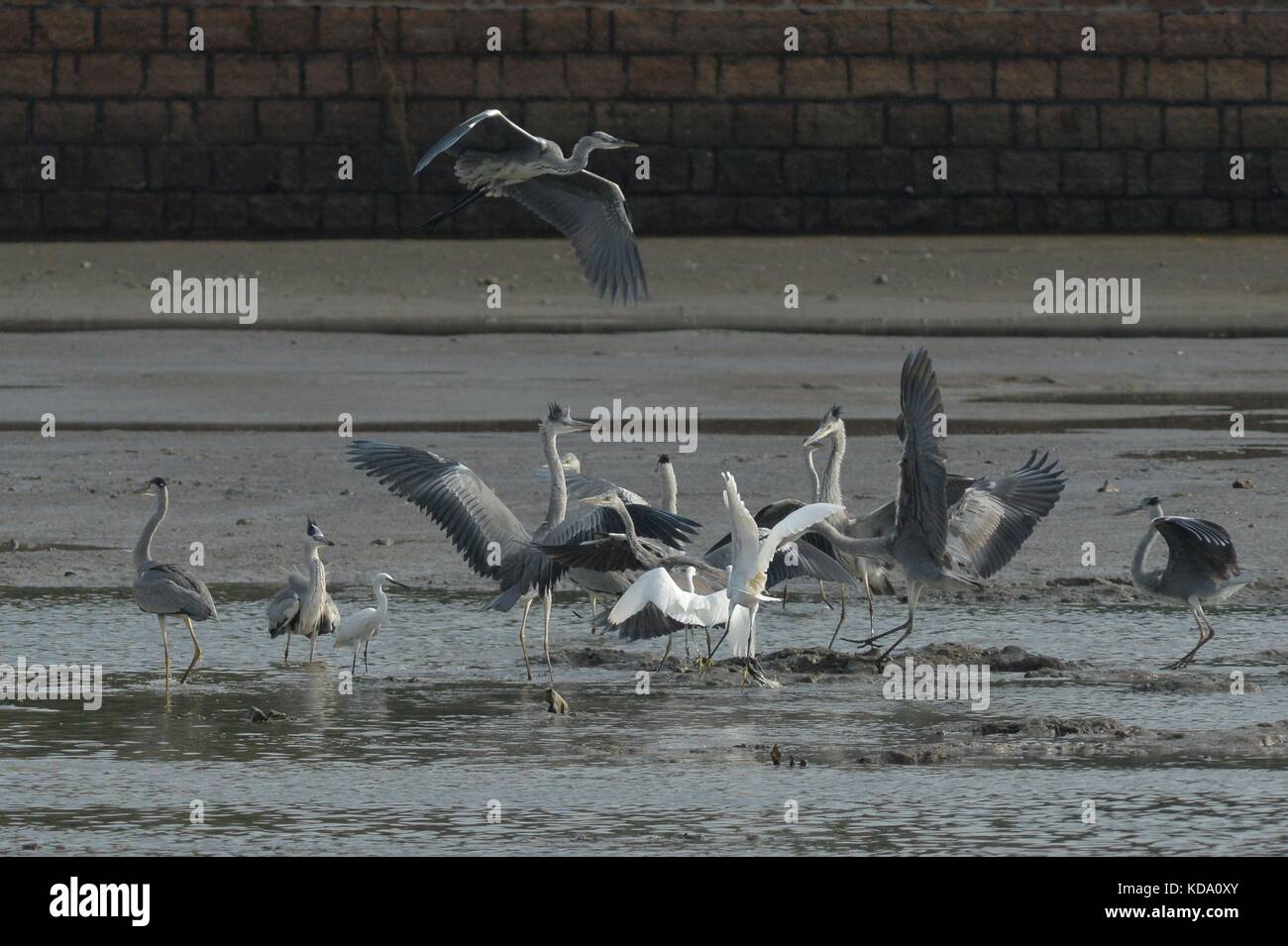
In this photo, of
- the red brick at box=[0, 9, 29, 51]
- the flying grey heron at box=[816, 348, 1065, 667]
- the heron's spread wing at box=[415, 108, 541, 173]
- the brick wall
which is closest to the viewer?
the flying grey heron at box=[816, 348, 1065, 667]

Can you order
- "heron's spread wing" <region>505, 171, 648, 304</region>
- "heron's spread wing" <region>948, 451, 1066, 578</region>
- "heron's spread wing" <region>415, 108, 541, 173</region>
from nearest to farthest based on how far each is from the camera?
"heron's spread wing" <region>948, 451, 1066, 578</region> → "heron's spread wing" <region>415, 108, 541, 173</region> → "heron's spread wing" <region>505, 171, 648, 304</region>

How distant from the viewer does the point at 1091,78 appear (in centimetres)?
2462

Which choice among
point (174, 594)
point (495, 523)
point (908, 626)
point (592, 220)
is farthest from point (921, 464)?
point (592, 220)

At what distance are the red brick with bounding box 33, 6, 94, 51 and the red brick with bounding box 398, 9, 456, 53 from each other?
9.93ft

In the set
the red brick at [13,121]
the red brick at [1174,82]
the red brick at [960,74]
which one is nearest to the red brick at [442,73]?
the red brick at [13,121]

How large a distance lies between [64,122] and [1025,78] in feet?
31.1

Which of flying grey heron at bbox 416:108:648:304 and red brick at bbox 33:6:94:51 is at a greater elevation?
red brick at bbox 33:6:94:51

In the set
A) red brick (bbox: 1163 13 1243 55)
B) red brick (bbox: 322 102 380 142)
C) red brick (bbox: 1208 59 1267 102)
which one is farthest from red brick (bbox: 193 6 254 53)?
red brick (bbox: 1208 59 1267 102)

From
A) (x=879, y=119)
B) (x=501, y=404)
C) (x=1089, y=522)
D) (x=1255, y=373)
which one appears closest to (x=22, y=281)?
(x=501, y=404)

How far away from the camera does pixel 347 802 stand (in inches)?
283

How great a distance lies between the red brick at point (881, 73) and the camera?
965 inches

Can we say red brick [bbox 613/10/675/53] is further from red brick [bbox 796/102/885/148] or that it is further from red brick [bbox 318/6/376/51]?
red brick [bbox 318/6/376/51]

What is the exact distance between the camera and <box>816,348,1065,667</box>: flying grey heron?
9062 millimetres

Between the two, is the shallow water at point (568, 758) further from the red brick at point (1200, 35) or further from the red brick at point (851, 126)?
the red brick at point (1200, 35)
